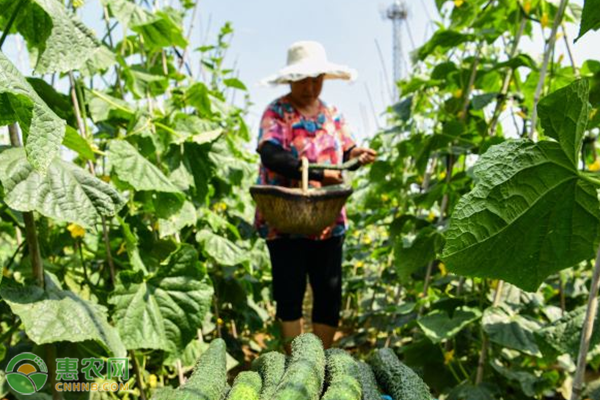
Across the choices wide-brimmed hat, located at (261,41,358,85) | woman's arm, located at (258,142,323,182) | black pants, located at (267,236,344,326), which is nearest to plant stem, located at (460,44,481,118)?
wide-brimmed hat, located at (261,41,358,85)

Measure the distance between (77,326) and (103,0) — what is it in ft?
3.45

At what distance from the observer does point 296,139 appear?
2.67 meters

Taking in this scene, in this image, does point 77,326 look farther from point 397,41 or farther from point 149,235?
point 397,41

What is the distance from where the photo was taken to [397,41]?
49.0 ft

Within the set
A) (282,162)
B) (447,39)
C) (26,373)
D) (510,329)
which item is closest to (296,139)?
(282,162)

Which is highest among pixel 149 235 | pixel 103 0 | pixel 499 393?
pixel 103 0

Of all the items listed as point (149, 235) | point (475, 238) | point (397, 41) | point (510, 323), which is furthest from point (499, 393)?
point (397, 41)

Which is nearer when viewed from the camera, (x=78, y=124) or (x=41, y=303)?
(x=41, y=303)

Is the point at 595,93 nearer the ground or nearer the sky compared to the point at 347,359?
nearer the sky

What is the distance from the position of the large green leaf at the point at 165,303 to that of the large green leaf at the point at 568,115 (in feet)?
4.08

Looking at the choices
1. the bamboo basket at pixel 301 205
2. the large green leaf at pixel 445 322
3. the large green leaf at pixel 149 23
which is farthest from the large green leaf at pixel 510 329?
the large green leaf at pixel 149 23

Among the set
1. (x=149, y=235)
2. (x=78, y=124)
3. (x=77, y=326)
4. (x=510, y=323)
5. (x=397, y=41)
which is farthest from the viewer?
(x=397, y=41)

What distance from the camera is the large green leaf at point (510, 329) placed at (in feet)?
6.17

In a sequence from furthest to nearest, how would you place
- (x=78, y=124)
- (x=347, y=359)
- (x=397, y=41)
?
(x=397, y=41)
(x=78, y=124)
(x=347, y=359)
